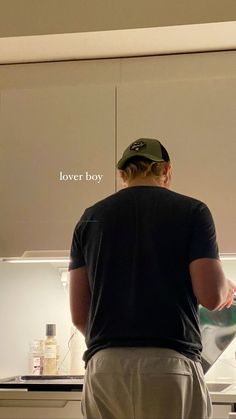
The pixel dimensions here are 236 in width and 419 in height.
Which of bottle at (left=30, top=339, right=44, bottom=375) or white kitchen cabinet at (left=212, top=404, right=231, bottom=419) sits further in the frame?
bottle at (left=30, top=339, right=44, bottom=375)

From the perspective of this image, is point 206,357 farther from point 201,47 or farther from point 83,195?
point 201,47

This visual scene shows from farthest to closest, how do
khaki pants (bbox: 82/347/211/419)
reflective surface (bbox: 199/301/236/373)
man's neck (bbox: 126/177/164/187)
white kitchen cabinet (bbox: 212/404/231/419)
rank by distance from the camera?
reflective surface (bbox: 199/301/236/373) → white kitchen cabinet (bbox: 212/404/231/419) → man's neck (bbox: 126/177/164/187) → khaki pants (bbox: 82/347/211/419)

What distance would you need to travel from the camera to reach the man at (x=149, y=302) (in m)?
1.38

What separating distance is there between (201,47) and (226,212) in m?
0.61

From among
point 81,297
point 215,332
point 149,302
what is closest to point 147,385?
point 149,302

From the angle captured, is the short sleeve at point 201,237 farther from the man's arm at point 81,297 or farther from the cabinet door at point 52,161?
the cabinet door at point 52,161

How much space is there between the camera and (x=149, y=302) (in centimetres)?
140

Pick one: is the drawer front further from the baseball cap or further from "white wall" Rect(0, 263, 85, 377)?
the baseball cap

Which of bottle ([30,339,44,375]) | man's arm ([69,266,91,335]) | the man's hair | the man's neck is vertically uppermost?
the man's hair

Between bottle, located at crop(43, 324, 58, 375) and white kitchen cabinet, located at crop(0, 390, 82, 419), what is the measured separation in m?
0.39

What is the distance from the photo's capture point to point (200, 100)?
2.06 metres

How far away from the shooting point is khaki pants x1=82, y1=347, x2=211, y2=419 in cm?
137

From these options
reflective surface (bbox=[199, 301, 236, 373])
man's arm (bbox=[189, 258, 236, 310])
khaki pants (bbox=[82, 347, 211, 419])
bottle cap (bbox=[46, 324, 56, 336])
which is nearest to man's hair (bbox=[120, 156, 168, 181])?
man's arm (bbox=[189, 258, 236, 310])

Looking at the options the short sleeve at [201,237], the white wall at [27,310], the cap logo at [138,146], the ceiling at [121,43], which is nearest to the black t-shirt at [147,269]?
the short sleeve at [201,237]
